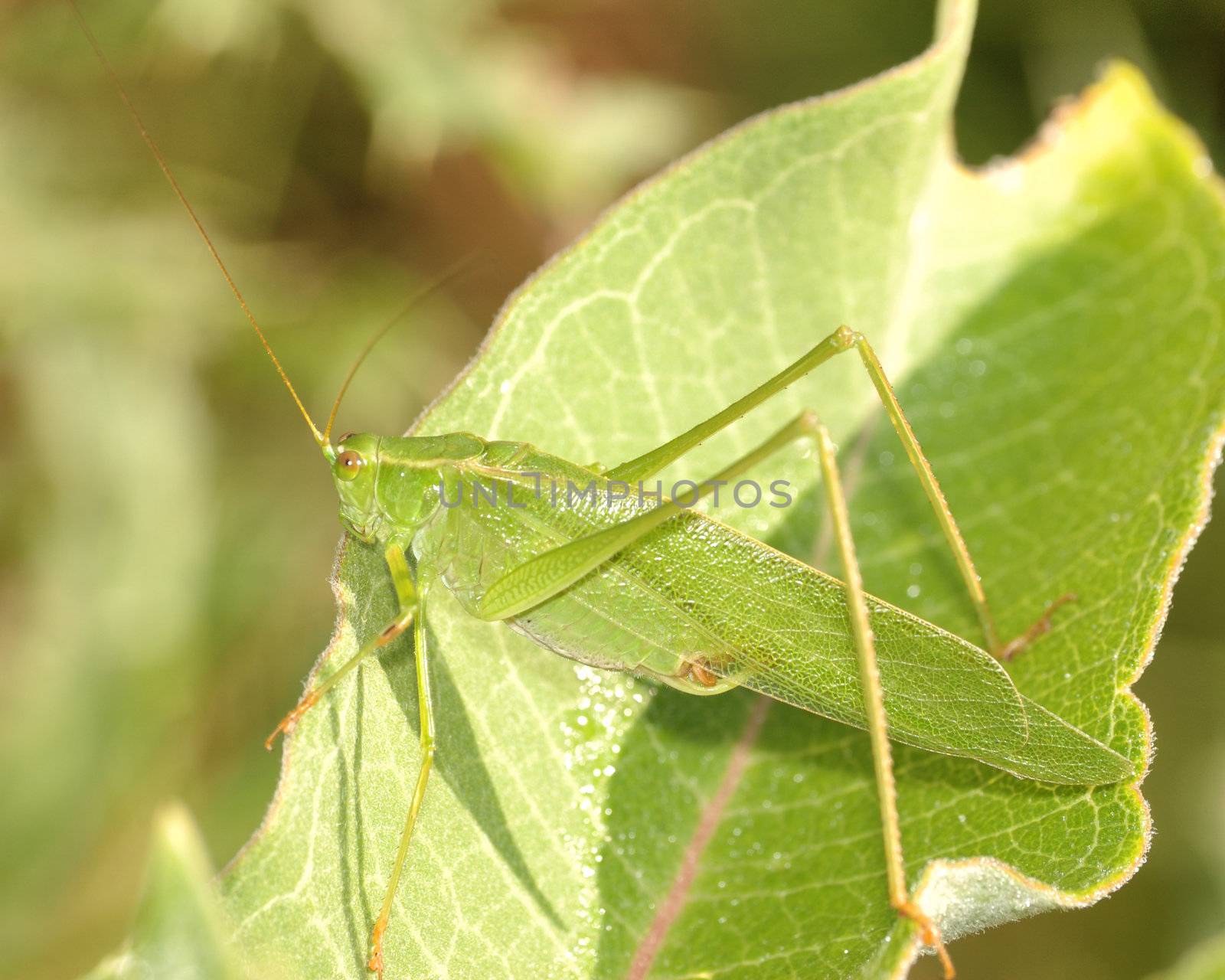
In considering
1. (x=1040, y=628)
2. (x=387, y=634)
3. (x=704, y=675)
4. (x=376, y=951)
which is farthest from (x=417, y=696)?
(x=1040, y=628)

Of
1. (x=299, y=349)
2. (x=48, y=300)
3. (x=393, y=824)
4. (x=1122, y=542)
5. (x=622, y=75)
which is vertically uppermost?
(x=622, y=75)

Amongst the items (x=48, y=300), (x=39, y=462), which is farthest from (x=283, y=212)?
(x=39, y=462)

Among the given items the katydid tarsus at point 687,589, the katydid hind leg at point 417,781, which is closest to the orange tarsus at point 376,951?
the katydid hind leg at point 417,781

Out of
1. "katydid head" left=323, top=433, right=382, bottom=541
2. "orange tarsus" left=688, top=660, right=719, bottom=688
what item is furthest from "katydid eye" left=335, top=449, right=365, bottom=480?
"orange tarsus" left=688, top=660, right=719, bottom=688

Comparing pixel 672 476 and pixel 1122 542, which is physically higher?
pixel 672 476

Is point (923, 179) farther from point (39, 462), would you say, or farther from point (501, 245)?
point (39, 462)

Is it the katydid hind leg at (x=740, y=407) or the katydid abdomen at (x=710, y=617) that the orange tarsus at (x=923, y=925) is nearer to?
the katydid abdomen at (x=710, y=617)

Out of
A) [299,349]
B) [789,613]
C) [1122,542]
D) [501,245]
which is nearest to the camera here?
[1122,542]

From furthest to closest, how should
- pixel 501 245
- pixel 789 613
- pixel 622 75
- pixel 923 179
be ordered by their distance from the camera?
1. pixel 622 75
2. pixel 501 245
3. pixel 923 179
4. pixel 789 613
